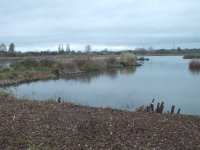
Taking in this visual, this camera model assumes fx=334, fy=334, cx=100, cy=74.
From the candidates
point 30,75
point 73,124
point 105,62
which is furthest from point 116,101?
point 105,62

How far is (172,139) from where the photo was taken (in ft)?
20.5

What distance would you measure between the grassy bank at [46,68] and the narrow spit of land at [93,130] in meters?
28.6

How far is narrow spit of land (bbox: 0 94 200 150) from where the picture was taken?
594 cm

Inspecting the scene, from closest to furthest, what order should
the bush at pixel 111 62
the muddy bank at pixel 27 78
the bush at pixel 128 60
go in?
1. the muddy bank at pixel 27 78
2. the bush at pixel 111 62
3. the bush at pixel 128 60

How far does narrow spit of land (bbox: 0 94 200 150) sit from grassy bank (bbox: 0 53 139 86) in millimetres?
28608

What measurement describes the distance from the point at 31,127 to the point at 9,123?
58cm

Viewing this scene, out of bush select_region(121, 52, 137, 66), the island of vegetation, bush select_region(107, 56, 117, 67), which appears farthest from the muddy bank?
the island of vegetation

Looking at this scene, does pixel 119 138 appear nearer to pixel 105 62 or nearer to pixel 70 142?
pixel 70 142

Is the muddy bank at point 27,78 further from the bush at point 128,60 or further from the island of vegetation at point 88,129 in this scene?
the island of vegetation at point 88,129

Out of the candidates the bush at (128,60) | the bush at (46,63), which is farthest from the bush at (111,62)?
the bush at (46,63)

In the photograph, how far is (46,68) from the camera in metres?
50.6

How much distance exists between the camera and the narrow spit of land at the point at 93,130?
234 inches

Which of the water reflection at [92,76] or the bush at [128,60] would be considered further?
the bush at [128,60]

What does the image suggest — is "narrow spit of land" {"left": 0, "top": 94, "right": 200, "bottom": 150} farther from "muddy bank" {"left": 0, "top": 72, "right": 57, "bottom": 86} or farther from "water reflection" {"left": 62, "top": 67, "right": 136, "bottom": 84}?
"muddy bank" {"left": 0, "top": 72, "right": 57, "bottom": 86}
